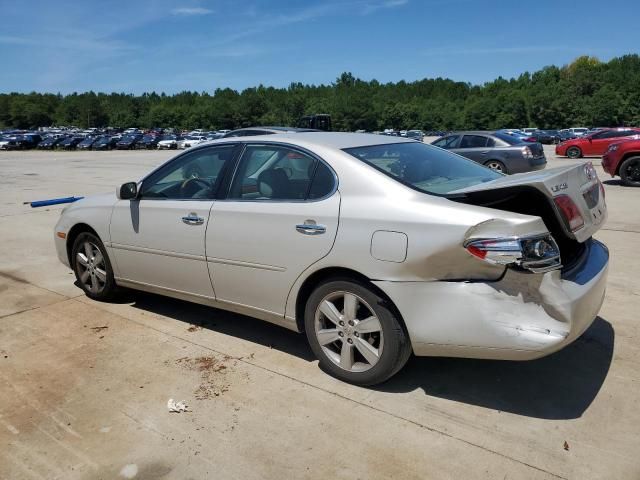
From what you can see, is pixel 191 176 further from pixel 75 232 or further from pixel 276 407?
pixel 276 407

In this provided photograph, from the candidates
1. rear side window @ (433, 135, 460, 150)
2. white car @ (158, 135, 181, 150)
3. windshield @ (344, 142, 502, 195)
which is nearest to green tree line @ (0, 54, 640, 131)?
white car @ (158, 135, 181, 150)

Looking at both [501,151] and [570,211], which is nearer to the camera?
[570,211]

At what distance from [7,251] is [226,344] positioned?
484cm

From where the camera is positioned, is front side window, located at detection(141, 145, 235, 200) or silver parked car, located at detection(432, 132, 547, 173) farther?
silver parked car, located at detection(432, 132, 547, 173)

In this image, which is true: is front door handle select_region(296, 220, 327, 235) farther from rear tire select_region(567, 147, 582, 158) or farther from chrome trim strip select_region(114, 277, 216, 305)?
rear tire select_region(567, 147, 582, 158)

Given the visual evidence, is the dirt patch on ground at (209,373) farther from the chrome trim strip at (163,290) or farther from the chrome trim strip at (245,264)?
the chrome trim strip at (245,264)

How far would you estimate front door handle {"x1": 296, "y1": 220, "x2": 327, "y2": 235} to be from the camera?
3.43m

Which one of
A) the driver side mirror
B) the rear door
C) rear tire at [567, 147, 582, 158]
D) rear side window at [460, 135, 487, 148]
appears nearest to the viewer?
the driver side mirror

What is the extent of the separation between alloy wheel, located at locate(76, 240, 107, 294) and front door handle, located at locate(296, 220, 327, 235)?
93.7 inches

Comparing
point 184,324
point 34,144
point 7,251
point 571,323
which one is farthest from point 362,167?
point 34,144

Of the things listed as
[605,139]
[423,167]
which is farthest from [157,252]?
[605,139]

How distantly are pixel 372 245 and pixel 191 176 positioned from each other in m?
1.92

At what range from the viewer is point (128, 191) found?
182 inches

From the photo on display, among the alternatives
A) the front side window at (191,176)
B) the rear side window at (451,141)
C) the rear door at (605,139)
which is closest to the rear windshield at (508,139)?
the rear side window at (451,141)
